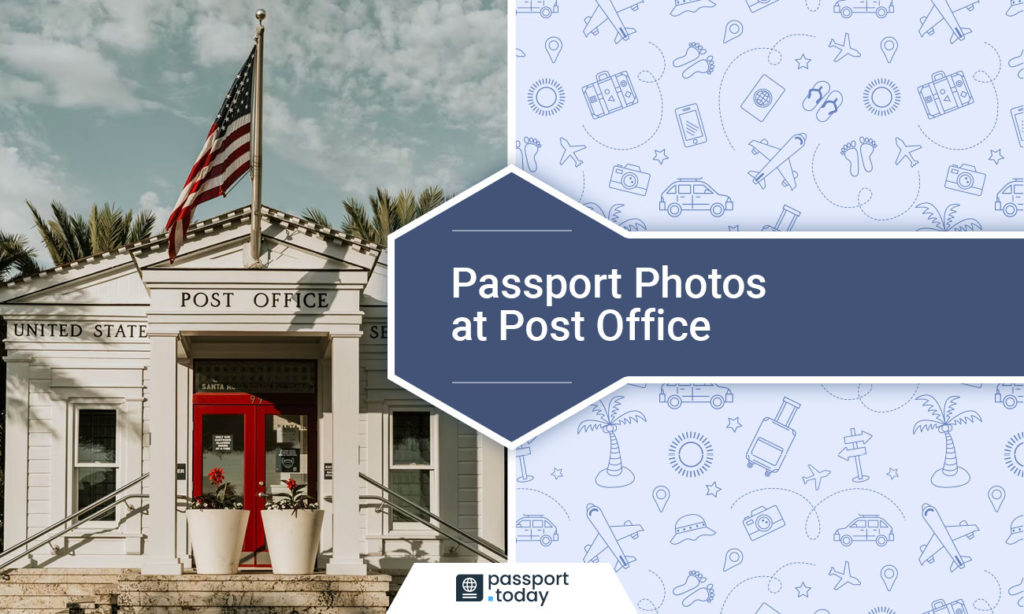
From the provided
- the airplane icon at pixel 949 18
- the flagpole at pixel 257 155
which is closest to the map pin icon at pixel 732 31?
the airplane icon at pixel 949 18

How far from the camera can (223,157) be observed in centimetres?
1195

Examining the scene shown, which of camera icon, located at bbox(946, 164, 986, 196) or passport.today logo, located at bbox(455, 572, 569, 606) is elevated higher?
camera icon, located at bbox(946, 164, 986, 196)

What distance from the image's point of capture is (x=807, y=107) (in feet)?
10.1

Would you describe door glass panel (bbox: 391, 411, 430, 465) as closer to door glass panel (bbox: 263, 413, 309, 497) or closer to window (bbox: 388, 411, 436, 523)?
window (bbox: 388, 411, 436, 523)

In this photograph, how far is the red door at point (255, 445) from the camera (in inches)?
552

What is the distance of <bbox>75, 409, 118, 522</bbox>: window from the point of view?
14203 millimetres

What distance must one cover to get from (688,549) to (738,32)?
1.35m

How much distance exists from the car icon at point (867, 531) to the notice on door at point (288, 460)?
38.6ft

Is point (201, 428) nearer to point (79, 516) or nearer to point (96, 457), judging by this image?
point (96, 457)

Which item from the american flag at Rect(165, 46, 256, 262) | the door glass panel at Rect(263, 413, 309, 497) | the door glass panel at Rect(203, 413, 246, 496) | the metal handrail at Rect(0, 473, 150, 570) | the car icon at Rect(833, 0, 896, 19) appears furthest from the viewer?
the door glass panel at Rect(263, 413, 309, 497)

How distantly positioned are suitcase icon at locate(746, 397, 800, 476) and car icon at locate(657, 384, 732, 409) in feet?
0.40


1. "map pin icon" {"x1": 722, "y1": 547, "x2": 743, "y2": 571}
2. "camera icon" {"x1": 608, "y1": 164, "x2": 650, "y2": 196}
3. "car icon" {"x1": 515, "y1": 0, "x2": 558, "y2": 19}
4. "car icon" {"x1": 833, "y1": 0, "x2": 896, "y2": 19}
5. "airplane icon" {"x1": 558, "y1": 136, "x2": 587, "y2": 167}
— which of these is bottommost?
"map pin icon" {"x1": 722, "y1": 547, "x2": 743, "y2": 571}

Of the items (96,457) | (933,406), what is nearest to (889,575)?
(933,406)

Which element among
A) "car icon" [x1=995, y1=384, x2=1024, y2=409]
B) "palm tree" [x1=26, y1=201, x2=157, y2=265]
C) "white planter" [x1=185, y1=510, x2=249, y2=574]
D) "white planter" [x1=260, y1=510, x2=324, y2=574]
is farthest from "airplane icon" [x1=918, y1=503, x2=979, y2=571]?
"palm tree" [x1=26, y1=201, x2=157, y2=265]
